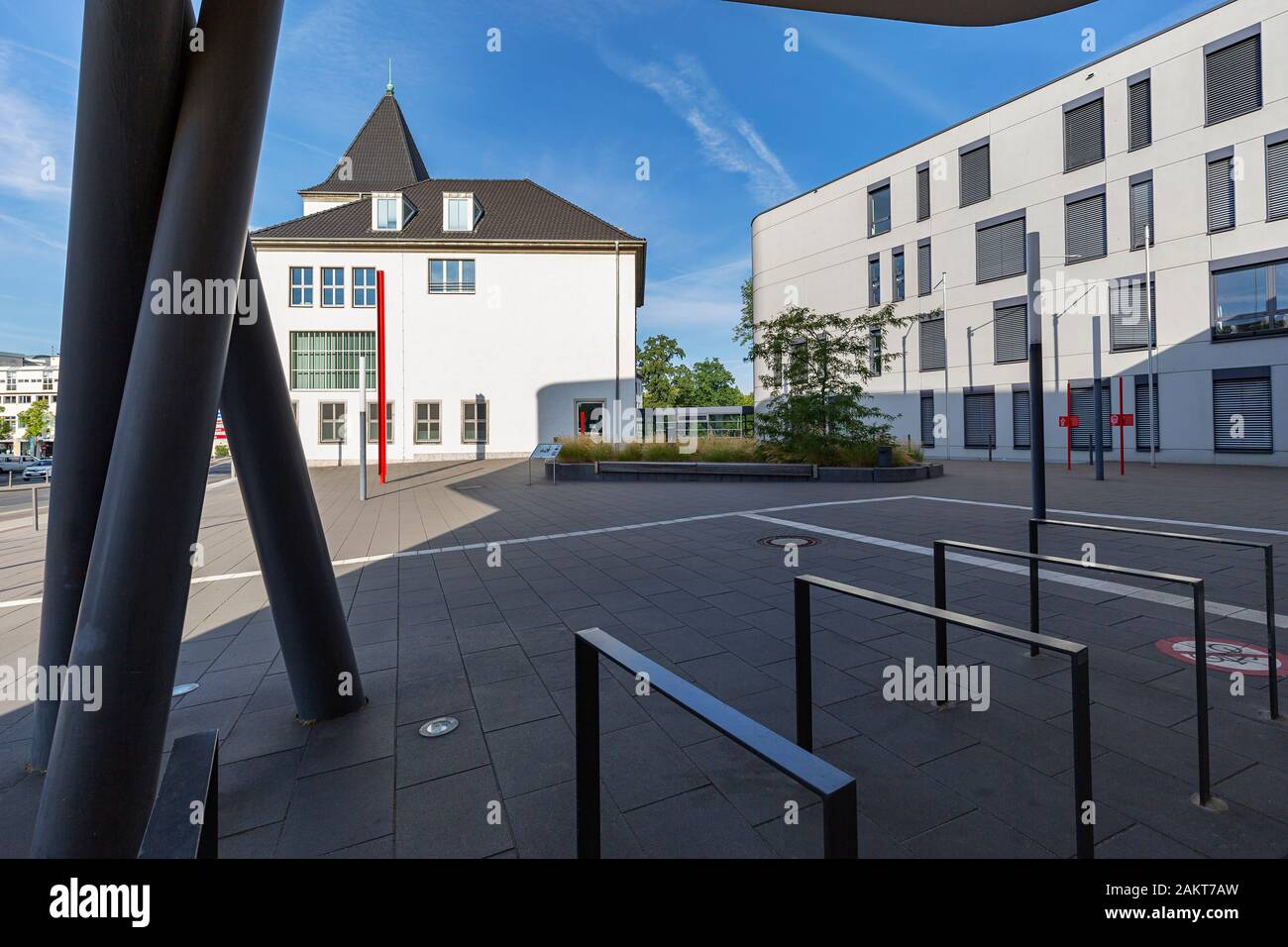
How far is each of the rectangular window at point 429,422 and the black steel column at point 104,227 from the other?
92.6ft

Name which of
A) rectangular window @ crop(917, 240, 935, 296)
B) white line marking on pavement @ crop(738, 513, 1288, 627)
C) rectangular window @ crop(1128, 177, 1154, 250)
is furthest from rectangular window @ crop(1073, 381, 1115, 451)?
white line marking on pavement @ crop(738, 513, 1288, 627)

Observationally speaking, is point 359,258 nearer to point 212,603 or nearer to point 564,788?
point 212,603

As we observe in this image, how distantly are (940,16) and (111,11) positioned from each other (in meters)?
4.80

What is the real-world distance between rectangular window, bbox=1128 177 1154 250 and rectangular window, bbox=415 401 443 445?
28757mm

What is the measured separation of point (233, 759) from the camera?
9.86 feet

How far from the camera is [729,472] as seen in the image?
17688 mm

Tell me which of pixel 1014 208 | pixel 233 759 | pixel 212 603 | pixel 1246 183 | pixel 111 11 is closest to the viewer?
pixel 111 11

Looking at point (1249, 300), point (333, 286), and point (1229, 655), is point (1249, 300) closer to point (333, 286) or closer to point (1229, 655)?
point (1229, 655)

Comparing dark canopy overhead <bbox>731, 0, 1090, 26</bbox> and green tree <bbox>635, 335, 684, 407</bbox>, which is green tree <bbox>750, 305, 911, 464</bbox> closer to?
dark canopy overhead <bbox>731, 0, 1090, 26</bbox>

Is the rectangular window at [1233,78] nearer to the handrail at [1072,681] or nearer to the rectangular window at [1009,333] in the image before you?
the rectangular window at [1009,333]

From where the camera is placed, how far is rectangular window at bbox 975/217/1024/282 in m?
26.9

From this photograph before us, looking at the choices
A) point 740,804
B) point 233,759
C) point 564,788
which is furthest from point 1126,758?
point 233,759
